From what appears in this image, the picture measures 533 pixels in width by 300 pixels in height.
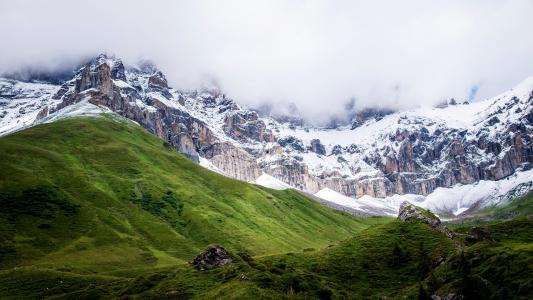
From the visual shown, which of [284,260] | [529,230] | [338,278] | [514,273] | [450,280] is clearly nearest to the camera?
[514,273]

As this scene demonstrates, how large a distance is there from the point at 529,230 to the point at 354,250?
63.0 metres

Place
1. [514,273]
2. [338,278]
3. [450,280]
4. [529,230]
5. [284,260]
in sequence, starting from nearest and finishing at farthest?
[514,273]
[450,280]
[338,278]
[529,230]
[284,260]

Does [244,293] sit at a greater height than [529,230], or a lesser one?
lesser

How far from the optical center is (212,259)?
189 metres

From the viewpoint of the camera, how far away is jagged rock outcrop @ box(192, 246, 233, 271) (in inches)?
7318

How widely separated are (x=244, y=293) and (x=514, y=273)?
6955 cm

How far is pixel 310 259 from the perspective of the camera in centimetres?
19450

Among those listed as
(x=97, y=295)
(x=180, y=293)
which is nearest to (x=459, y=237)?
(x=180, y=293)

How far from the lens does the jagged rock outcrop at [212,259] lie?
18588 cm

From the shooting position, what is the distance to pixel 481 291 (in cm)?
12300

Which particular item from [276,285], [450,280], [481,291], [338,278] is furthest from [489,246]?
[276,285]

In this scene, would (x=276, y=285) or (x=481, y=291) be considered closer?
(x=481, y=291)

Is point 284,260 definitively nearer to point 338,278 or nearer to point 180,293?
point 338,278

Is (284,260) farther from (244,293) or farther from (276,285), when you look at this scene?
(244,293)
